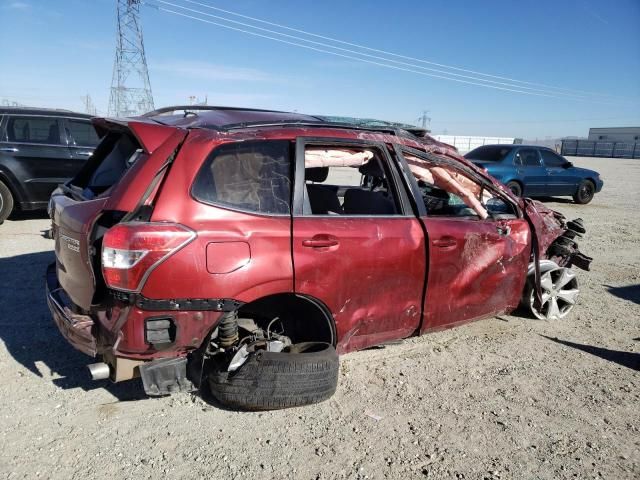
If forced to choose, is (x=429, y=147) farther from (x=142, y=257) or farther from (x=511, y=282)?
(x=142, y=257)

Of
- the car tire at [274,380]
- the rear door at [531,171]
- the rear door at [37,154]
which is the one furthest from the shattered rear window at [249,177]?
the rear door at [531,171]

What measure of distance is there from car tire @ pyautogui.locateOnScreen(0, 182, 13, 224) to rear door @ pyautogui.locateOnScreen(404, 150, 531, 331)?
689 cm

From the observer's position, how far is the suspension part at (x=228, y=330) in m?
2.85

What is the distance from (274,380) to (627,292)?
15.8ft

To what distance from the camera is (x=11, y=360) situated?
3.54 metres

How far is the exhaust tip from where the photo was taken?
104 inches

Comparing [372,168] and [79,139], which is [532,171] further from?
[79,139]

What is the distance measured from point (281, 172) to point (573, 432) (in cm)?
236

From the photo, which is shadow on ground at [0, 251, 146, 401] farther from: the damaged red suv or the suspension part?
the suspension part

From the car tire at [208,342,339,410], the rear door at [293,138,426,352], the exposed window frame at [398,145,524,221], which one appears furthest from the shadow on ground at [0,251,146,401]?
Result: the exposed window frame at [398,145,524,221]

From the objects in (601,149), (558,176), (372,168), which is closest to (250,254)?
(372,168)

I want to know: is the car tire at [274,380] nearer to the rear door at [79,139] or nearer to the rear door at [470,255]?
the rear door at [470,255]

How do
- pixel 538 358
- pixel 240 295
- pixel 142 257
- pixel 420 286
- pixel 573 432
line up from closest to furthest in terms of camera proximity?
pixel 142 257 → pixel 240 295 → pixel 573 432 → pixel 420 286 → pixel 538 358

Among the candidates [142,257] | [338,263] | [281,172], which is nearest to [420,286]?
[338,263]
